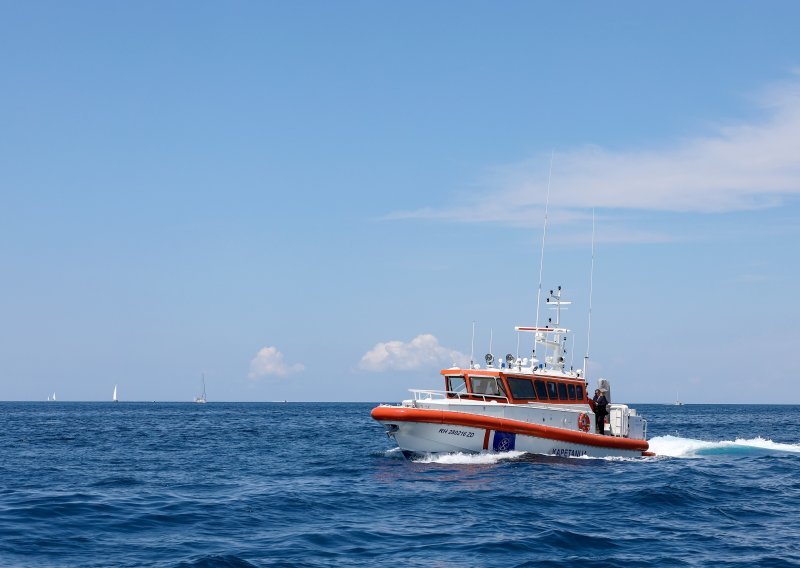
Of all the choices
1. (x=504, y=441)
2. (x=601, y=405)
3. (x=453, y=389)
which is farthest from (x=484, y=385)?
(x=601, y=405)

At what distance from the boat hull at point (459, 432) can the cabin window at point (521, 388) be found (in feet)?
4.08

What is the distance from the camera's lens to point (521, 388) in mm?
28484

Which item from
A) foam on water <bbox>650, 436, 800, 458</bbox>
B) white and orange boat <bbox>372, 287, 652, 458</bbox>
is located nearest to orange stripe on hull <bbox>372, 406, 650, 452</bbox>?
white and orange boat <bbox>372, 287, 652, 458</bbox>

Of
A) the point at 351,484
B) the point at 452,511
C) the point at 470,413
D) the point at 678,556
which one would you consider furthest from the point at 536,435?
the point at 678,556

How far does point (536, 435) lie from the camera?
27.5m

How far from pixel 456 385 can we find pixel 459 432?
2962 mm

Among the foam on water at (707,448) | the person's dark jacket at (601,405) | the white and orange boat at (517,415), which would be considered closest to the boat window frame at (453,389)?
the white and orange boat at (517,415)

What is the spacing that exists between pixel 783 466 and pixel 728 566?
1829 centimetres

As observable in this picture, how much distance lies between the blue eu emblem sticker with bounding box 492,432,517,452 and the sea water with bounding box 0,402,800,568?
0.26 m

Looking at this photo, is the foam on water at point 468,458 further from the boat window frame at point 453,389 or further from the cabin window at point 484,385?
the boat window frame at point 453,389

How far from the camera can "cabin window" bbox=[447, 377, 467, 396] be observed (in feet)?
94.7

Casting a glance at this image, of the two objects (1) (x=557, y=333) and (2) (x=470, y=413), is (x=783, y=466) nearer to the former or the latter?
(1) (x=557, y=333)

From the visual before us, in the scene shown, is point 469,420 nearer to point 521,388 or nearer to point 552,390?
point 521,388

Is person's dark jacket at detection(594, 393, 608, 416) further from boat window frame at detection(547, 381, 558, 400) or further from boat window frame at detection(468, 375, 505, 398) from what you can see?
boat window frame at detection(468, 375, 505, 398)
